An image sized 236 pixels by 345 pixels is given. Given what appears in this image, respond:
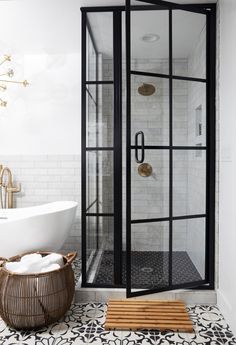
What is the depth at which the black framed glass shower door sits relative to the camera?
8.28ft

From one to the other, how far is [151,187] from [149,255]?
595mm

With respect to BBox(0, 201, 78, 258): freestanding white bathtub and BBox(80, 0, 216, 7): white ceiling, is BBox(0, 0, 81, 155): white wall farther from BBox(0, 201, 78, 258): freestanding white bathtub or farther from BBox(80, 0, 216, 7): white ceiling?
BBox(0, 201, 78, 258): freestanding white bathtub

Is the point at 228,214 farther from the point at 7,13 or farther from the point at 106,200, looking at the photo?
the point at 7,13

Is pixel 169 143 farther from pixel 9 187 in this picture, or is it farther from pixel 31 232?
pixel 9 187

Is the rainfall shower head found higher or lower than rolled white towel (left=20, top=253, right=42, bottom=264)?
higher

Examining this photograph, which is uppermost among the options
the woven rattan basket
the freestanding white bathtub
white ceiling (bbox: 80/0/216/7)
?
white ceiling (bbox: 80/0/216/7)

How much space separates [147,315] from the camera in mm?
2428

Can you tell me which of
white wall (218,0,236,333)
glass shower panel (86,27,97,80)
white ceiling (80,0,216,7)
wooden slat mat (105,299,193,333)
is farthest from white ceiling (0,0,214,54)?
wooden slat mat (105,299,193,333)

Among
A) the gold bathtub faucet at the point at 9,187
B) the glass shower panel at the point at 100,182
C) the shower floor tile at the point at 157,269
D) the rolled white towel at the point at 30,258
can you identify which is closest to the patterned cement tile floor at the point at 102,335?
the shower floor tile at the point at 157,269

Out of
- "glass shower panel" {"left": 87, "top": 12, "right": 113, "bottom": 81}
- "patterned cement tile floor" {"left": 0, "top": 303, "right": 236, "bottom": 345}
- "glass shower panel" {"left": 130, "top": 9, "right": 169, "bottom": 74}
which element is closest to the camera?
"patterned cement tile floor" {"left": 0, "top": 303, "right": 236, "bottom": 345}

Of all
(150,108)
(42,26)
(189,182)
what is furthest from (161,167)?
(42,26)

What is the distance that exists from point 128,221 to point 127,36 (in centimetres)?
151

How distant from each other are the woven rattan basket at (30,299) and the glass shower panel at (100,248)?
62cm

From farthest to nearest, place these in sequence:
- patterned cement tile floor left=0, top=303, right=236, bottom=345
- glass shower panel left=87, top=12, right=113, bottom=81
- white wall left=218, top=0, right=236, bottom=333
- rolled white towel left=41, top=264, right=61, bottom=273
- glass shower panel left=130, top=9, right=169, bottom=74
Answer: glass shower panel left=87, top=12, right=113, bottom=81, glass shower panel left=130, top=9, right=169, bottom=74, rolled white towel left=41, top=264, right=61, bottom=273, white wall left=218, top=0, right=236, bottom=333, patterned cement tile floor left=0, top=303, right=236, bottom=345
